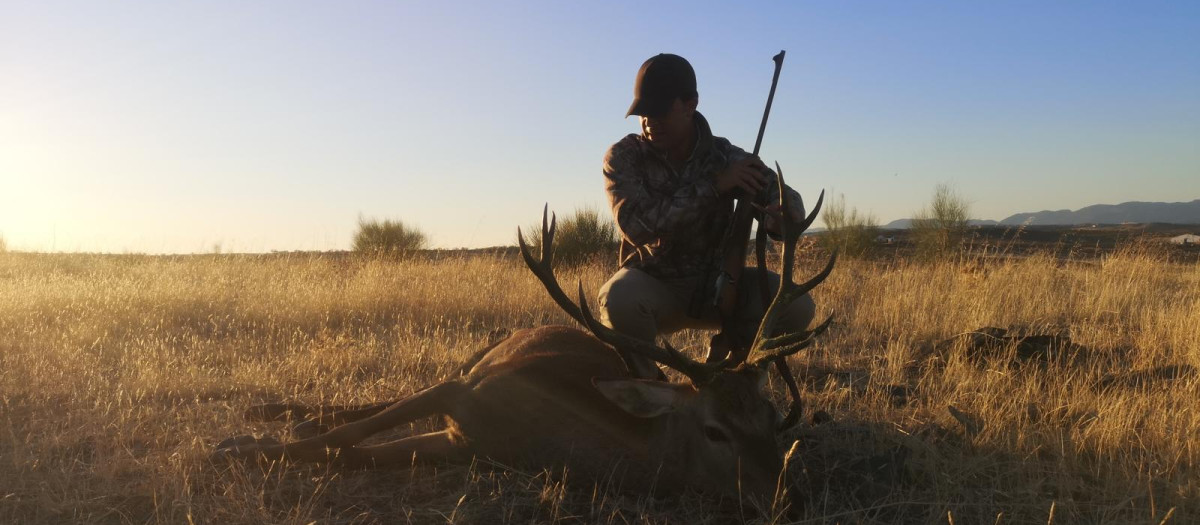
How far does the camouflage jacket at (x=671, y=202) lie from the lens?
4418 mm

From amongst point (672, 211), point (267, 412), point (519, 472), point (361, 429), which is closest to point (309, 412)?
point (267, 412)

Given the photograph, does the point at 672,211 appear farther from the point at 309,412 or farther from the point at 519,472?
the point at 309,412

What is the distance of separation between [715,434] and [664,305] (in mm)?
1624

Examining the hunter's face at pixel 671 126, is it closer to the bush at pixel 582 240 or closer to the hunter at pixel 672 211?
the hunter at pixel 672 211

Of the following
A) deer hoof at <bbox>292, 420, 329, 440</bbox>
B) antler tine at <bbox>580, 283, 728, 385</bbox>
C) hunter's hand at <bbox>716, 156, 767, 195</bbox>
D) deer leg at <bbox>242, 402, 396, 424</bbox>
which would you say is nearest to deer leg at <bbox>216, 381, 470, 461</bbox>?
deer hoof at <bbox>292, 420, 329, 440</bbox>

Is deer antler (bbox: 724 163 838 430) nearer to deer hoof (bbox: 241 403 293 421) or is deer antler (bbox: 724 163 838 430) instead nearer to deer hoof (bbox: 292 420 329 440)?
deer hoof (bbox: 292 420 329 440)

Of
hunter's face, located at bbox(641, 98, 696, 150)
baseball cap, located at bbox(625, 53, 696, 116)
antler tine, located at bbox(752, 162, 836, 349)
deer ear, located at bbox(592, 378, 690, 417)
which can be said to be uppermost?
baseball cap, located at bbox(625, 53, 696, 116)

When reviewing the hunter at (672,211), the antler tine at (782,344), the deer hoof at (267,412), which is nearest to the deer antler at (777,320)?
the antler tine at (782,344)

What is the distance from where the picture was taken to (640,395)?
3.07 meters

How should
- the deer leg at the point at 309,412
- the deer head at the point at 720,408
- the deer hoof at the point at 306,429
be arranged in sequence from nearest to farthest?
the deer head at the point at 720,408
the deer hoof at the point at 306,429
the deer leg at the point at 309,412

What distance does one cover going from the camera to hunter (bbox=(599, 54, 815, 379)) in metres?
4.31

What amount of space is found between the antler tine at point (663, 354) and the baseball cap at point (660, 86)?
1.48 metres

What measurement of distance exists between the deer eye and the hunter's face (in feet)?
6.34

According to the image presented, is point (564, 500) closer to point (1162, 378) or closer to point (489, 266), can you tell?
point (1162, 378)
